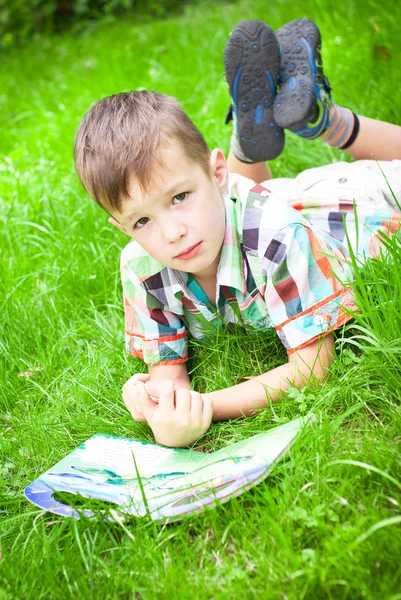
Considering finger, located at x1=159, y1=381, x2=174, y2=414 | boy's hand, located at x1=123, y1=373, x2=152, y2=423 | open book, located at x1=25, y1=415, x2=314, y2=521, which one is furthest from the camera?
boy's hand, located at x1=123, y1=373, x2=152, y2=423

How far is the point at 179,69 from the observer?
14.1ft

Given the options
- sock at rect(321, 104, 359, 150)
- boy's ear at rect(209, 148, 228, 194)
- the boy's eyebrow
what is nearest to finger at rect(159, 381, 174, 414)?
the boy's eyebrow

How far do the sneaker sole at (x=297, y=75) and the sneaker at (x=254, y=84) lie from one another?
42 mm

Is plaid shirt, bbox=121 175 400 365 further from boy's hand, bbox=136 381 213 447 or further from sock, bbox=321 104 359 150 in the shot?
sock, bbox=321 104 359 150

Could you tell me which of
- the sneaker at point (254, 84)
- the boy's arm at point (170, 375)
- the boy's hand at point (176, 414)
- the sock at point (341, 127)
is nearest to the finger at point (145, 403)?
the boy's hand at point (176, 414)

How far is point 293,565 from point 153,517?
361mm

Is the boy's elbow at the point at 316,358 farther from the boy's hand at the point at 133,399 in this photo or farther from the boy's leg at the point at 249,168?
the boy's leg at the point at 249,168

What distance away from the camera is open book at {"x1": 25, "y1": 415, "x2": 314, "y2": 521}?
149 centimetres

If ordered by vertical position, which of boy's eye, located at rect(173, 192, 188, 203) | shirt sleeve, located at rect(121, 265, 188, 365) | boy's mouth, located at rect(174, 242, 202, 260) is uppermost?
boy's eye, located at rect(173, 192, 188, 203)

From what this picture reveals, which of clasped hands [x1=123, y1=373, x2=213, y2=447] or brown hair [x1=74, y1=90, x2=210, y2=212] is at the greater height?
brown hair [x1=74, y1=90, x2=210, y2=212]

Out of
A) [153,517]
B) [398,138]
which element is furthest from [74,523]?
[398,138]

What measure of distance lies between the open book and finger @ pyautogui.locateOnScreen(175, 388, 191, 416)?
0.11m

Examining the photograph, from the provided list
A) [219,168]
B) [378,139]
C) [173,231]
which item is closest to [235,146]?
[378,139]

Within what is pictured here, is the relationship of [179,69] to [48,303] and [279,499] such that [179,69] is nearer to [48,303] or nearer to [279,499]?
[48,303]
